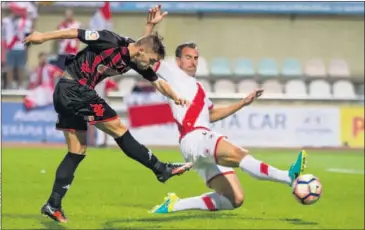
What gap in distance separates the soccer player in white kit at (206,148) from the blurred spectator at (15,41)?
43.7 ft

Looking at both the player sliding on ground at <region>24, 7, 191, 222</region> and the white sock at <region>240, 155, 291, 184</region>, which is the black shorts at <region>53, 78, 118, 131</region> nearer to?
the player sliding on ground at <region>24, 7, 191, 222</region>

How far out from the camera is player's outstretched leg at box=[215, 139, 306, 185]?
25.2 ft

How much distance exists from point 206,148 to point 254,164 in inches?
25.4

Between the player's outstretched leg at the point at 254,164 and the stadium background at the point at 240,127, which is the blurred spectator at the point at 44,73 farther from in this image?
the player's outstretched leg at the point at 254,164

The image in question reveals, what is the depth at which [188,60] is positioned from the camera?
354 inches

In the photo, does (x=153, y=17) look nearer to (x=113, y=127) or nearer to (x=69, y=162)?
(x=113, y=127)

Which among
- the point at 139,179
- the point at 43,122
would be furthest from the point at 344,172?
the point at 43,122

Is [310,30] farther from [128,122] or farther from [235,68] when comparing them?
[128,122]

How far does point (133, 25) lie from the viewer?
2569 cm

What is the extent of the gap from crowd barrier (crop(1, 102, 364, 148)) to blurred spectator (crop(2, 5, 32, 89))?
1.66m

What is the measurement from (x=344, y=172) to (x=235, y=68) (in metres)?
8.83

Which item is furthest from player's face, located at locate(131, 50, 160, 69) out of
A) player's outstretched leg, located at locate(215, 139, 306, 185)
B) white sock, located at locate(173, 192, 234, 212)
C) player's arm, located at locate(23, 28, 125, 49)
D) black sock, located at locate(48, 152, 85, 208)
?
white sock, located at locate(173, 192, 234, 212)

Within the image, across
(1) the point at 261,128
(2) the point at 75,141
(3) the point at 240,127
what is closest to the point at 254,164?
(2) the point at 75,141

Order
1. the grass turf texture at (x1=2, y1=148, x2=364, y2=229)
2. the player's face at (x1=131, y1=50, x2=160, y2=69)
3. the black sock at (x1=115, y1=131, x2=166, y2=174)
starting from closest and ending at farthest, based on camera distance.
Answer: the player's face at (x1=131, y1=50, x2=160, y2=69), the black sock at (x1=115, y1=131, x2=166, y2=174), the grass turf texture at (x1=2, y1=148, x2=364, y2=229)
